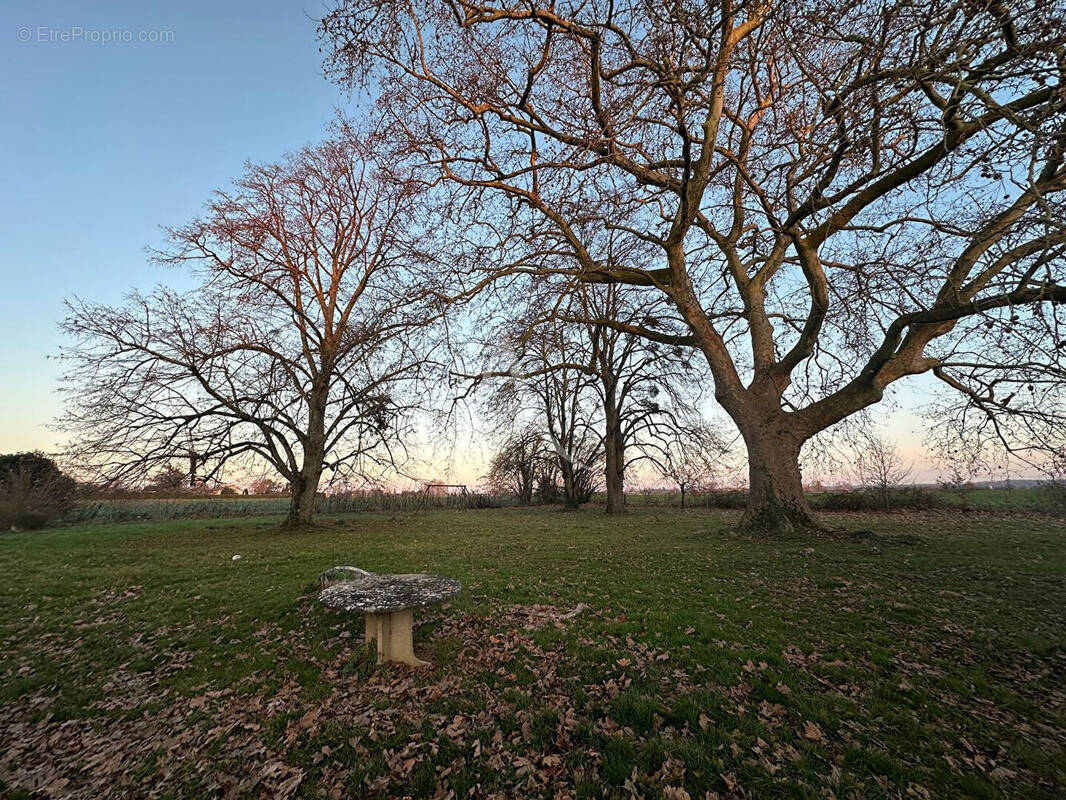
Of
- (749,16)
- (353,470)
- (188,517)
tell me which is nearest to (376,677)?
(749,16)

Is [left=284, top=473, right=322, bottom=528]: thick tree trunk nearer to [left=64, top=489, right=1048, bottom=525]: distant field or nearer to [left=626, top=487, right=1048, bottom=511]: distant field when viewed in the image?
[left=64, top=489, right=1048, bottom=525]: distant field

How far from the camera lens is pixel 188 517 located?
24297 millimetres

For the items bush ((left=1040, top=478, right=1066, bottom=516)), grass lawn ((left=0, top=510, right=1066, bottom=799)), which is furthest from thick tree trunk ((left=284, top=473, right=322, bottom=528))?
bush ((left=1040, top=478, right=1066, bottom=516))

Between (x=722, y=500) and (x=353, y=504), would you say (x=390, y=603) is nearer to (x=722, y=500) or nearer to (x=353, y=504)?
(x=722, y=500)

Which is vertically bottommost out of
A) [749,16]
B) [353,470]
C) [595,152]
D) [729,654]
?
[729,654]

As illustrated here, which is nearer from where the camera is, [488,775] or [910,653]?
[488,775]

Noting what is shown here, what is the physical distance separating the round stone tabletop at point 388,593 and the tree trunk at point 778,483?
27.0 feet

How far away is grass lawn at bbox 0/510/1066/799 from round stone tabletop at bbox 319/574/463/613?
0.68m

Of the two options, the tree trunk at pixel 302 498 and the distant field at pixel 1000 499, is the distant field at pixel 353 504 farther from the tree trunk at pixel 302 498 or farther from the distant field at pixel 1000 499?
the tree trunk at pixel 302 498

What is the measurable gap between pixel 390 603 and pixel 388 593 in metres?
0.30

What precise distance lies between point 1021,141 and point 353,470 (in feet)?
59.0

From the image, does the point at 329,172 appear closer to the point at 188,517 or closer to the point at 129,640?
the point at 129,640

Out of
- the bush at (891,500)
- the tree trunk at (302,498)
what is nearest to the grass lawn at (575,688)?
the tree trunk at (302,498)

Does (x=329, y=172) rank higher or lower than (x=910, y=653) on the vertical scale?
higher
